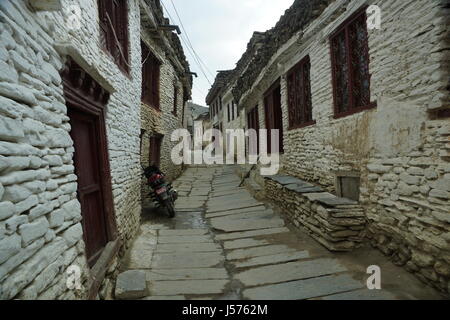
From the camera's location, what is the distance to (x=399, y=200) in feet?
10.7

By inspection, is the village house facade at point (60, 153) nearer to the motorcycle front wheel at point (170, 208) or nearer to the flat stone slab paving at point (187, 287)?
the flat stone slab paving at point (187, 287)

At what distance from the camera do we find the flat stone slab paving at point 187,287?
10.4ft

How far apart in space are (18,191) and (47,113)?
2.35 ft

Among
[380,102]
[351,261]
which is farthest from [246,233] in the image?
[380,102]

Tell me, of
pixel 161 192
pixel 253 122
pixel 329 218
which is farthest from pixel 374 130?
pixel 253 122

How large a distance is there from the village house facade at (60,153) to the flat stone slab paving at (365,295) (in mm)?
2541

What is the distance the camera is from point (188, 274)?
11.8ft

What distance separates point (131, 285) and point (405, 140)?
3701mm

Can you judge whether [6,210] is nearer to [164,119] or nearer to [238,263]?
[238,263]

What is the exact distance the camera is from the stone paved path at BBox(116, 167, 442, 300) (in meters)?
3.05

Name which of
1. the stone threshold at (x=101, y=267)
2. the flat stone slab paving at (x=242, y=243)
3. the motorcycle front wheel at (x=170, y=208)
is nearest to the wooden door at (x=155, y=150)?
the motorcycle front wheel at (x=170, y=208)

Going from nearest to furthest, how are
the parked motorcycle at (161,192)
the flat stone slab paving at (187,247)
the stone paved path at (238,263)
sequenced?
the stone paved path at (238,263) → the flat stone slab paving at (187,247) → the parked motorcycle at (161,192)

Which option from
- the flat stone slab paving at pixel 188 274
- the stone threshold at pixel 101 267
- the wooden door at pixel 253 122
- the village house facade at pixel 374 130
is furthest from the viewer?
the wooden door at pixel 253 122

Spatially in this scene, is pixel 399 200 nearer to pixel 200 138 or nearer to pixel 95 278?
pixel 95 278
